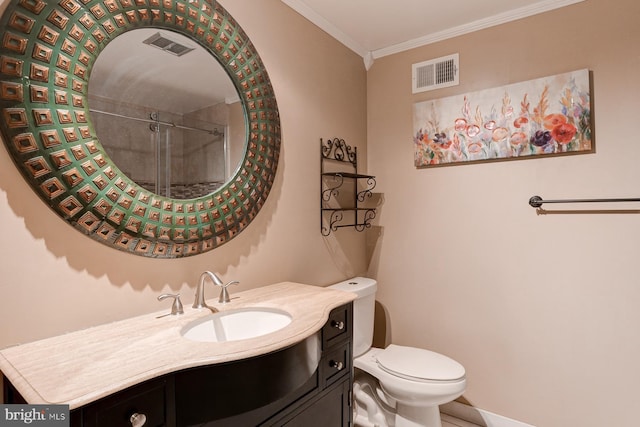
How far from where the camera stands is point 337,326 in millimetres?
1448

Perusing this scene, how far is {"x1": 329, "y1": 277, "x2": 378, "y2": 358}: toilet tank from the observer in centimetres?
204

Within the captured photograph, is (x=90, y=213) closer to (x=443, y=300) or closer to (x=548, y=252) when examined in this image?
(x=443, y=300)

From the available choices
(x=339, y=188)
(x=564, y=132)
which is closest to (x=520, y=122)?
(x=564, y=132)

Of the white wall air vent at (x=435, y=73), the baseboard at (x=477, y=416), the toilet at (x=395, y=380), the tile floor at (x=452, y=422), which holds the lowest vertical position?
the tile floor at (x=452, y=422)

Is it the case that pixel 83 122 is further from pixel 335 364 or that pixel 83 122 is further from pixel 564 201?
pixel 564 201

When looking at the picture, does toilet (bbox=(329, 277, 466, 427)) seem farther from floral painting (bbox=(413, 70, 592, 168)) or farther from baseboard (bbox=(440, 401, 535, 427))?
floral painting (bbox=(413, 70, 592, 168))

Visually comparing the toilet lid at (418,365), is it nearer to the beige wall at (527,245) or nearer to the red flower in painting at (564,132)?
the beige wall at (527,245)

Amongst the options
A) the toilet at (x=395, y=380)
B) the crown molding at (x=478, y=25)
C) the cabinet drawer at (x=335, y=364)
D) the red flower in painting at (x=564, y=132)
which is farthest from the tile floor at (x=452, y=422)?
the crown molding at (x=478, y=25)

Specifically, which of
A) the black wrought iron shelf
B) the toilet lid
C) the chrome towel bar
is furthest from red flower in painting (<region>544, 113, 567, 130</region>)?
the toilet lid

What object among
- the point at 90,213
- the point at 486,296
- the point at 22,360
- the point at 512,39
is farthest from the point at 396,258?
the point at 22,360

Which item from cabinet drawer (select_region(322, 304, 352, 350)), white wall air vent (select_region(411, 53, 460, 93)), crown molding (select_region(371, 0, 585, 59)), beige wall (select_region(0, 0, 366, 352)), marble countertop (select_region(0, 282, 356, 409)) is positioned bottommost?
cabinet drawer (select_region(322, 304, 352, 350))

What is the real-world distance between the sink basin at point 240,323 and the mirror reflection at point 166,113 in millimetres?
478

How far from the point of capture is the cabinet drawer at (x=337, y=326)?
139 cm

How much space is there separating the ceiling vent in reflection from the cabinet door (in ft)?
4.57
